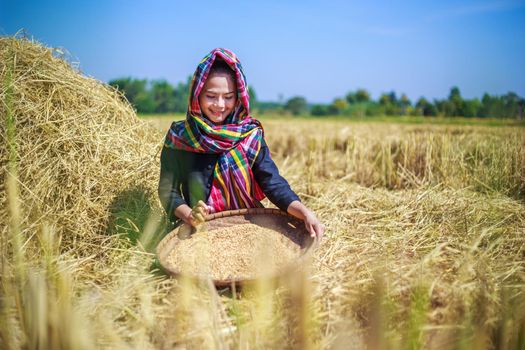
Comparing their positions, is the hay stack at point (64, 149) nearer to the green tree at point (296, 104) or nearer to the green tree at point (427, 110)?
the green tree at point (427, 110)

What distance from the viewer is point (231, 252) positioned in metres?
2.39

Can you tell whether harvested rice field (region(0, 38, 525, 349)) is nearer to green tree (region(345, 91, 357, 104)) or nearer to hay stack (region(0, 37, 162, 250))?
hay stack (region(0, 37, 162, 250))

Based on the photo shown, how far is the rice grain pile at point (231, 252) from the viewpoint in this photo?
7.26ft

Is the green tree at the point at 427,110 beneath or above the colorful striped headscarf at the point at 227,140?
above

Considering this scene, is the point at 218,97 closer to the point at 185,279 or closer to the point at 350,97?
the point at 185,279

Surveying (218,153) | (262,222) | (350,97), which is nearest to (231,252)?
(262,222)

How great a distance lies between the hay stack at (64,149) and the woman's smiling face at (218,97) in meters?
0.98

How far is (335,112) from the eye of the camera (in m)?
67.5

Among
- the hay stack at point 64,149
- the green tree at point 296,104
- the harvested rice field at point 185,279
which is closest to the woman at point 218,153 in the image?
the harvested rice field at point 185,279

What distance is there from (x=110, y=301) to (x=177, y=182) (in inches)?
39.1

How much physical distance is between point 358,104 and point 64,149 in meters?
67.0

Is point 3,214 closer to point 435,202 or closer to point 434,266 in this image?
point 434,266

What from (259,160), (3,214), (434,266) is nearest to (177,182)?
(259,160)

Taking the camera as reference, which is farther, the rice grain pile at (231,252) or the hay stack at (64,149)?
the hay stack at (64,149)
